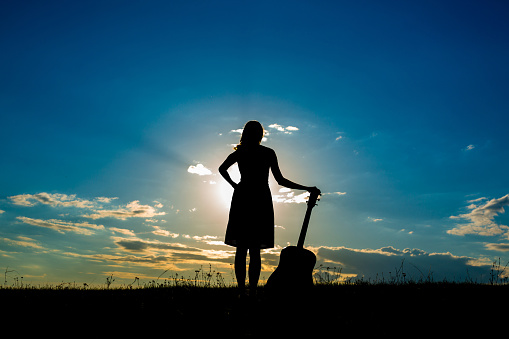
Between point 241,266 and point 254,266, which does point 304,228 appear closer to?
point 254,266

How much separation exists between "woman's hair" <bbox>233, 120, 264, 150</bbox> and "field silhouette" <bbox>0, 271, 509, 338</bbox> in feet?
9.10

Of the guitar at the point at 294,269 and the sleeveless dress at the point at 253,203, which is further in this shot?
the sleeveless dress at the point at 253,203

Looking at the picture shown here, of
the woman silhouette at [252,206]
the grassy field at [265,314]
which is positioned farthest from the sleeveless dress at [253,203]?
the grassy field at [265,314]

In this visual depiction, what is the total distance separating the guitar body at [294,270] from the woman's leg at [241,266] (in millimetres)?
493

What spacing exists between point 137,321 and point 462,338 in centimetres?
449

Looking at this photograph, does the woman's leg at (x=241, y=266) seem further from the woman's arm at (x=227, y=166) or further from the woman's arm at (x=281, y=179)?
the woman's arm at (x=281, y=179)

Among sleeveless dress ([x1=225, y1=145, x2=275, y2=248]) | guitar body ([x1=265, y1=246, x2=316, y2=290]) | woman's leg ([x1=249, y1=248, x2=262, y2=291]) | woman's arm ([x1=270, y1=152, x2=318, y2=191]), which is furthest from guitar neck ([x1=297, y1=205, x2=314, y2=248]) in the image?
woman's leg ([x1=249, y1=248, x2=262, y2=291])

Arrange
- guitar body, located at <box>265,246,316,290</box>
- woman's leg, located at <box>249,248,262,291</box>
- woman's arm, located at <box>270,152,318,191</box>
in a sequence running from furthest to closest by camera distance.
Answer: woman's arm, located at <box>270,152,318,191</box>, woman's leg, located at <box>249,248,262,291</box>, guitar body, located at <box>265,246,316,290</box>

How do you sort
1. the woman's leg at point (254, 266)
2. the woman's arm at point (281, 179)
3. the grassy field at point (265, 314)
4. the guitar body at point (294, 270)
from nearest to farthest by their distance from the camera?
→ 1. the grassy field at point (265, 314)
2. the guitar body at point (294, 270)
3. the woman's leg at point (254, 266)
4. the woman's arm at point (281, 179)

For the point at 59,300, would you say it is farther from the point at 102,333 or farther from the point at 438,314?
the point at 438,314

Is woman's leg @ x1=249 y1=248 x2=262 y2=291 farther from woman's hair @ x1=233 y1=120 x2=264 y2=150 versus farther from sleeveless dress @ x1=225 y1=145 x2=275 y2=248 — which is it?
woman's hair @ x1=233 y1=120 x2=264 y2=150

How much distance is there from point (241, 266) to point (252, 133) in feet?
8.15

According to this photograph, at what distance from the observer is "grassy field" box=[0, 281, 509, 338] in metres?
5.52

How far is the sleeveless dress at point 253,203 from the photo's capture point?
7.58 metres
